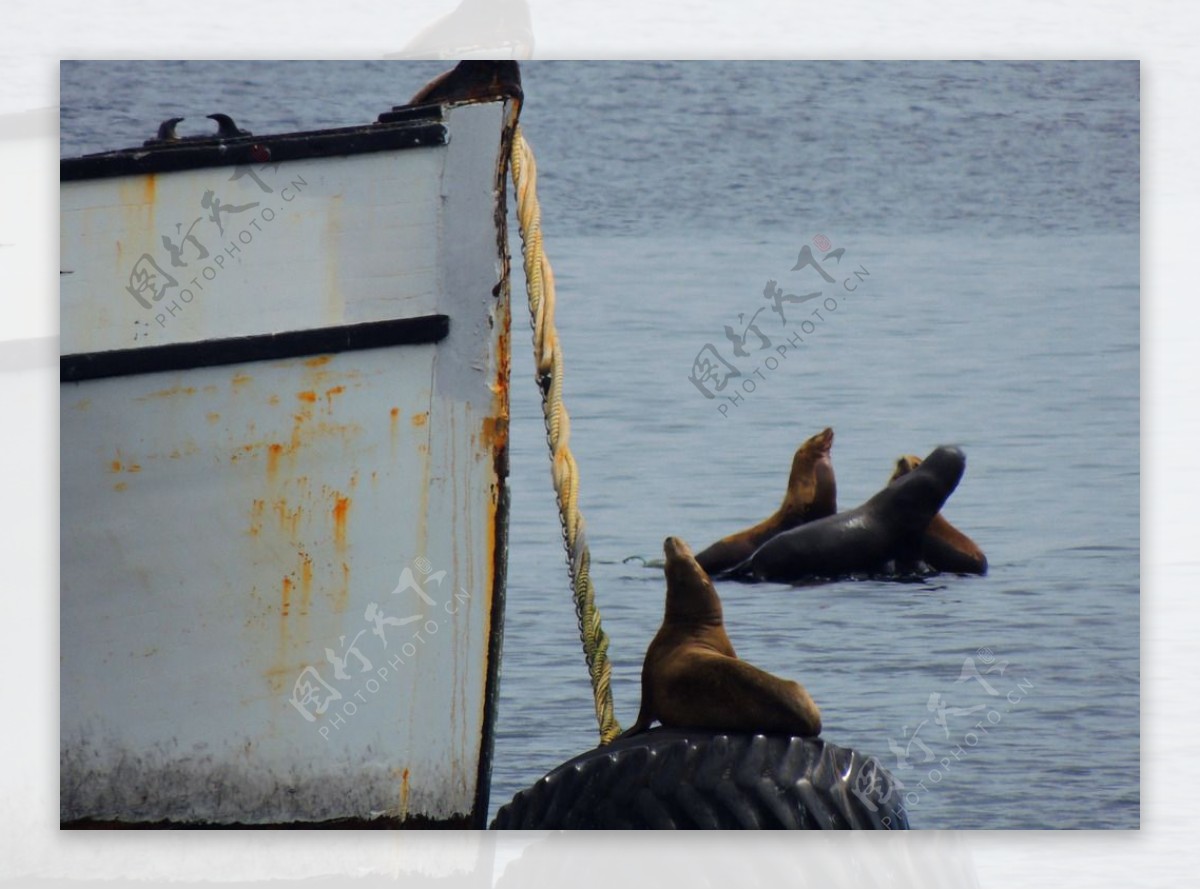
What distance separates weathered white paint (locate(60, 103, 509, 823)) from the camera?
2.52 meters

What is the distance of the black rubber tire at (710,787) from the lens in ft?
8.23

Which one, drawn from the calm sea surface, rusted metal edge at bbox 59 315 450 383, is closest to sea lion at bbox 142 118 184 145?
the calm sea surface

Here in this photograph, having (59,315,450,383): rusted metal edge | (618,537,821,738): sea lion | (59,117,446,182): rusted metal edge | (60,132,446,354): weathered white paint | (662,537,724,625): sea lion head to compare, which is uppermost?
(59,117,446,182): rusted metal edge

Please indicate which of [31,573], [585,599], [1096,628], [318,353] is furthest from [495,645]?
[1096,628]

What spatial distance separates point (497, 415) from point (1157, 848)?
45.9 inches

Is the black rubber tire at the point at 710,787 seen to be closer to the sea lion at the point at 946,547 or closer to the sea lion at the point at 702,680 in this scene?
the sea lion at the point at 702,680

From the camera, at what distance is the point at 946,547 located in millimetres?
2631

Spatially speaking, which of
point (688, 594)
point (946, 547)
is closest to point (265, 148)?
point (688, 594)

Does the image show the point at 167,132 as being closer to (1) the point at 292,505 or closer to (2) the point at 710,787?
(1) the point at 292,505

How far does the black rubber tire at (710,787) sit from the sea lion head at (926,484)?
36 cm

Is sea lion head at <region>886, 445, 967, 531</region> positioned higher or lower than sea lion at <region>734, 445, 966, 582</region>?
higher

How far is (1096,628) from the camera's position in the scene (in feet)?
8.65

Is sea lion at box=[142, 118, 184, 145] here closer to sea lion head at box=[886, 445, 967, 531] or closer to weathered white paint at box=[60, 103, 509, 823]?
weathered white paint at box=[60, 103, 509, 823]

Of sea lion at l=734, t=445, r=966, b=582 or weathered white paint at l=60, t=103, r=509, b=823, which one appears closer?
weathered white paint at l=60, t=103, r=509, b=823
